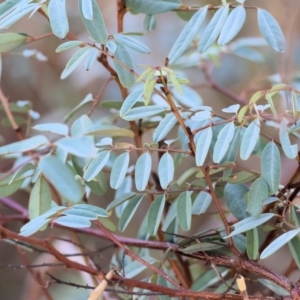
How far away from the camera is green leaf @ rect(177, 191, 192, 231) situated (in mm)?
464

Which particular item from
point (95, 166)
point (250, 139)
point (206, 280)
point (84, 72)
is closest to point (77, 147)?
point (95, 166)

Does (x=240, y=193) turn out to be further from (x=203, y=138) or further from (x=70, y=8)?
(x=70, y=8)

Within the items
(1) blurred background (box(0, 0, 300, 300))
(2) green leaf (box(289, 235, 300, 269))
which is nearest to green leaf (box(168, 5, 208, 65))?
(2) green leaf (box(289, 235, 300, 269))

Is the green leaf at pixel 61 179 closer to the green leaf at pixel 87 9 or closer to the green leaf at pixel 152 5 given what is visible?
the green leaf at pixel 87 9

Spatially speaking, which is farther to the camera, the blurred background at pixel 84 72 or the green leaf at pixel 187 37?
the blurred background at pixel 84 72

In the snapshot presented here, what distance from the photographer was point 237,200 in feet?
1.65

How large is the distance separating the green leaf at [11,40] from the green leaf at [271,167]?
1.10ft

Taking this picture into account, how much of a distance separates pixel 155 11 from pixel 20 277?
1.10m

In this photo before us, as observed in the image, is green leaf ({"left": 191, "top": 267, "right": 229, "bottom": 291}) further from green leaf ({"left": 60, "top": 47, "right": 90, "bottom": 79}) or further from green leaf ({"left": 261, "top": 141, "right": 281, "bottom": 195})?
A: green leaf ({"left": 60, "top": 47, "right": 90, "bottom": 79})

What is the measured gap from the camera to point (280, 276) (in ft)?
1.46

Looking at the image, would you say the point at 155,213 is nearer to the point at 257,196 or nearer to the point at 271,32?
the point at 257,196

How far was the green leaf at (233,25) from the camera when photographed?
47 centimetres

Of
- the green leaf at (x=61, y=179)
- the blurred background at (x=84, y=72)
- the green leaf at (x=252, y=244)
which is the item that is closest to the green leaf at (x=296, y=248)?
the green leaf at (x=252, y=244)

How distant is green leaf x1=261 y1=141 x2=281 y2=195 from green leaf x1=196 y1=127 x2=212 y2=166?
0.07 meters
